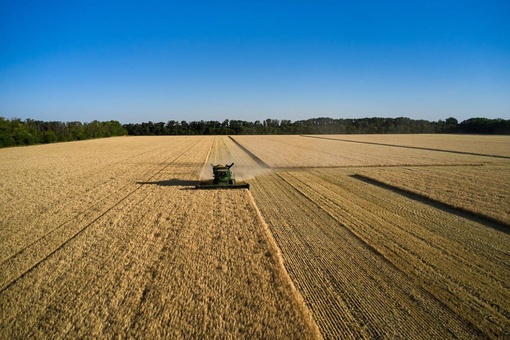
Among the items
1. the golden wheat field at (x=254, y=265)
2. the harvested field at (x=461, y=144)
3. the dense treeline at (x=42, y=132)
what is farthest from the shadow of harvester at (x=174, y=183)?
the dense treeline at (x=42, y=132)

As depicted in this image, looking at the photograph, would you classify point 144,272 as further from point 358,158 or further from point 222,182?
point 358,158

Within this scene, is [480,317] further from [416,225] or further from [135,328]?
[135,328]

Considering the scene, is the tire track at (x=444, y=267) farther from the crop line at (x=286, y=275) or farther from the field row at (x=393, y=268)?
the crop line at (x=286, y=275)

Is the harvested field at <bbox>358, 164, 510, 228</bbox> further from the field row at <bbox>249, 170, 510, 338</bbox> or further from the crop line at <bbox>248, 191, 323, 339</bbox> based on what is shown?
the crop line at <bbox>248, 191, 323, 339</bbox>

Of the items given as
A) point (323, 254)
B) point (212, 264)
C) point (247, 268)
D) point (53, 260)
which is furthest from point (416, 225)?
point (53, 260)

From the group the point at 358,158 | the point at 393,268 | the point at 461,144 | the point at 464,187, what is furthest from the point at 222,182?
the point at 461,144

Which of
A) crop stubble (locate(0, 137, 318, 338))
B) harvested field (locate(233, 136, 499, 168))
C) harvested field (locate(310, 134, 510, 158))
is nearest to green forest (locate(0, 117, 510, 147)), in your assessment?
harvested field (locate(310, 134, 510, 158))
